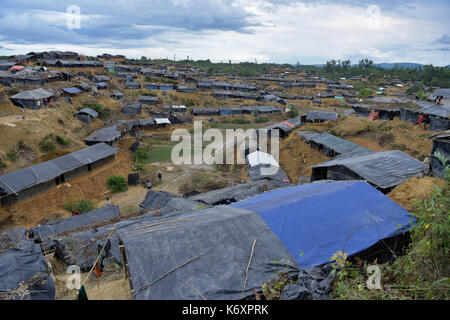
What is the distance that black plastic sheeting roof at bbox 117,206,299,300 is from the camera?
5887 mm

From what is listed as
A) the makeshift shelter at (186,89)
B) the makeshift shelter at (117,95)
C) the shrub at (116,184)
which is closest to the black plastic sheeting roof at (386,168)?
the shrub at (116,184)

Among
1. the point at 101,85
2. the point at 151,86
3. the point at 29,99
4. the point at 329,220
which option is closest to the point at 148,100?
the point at 101,85

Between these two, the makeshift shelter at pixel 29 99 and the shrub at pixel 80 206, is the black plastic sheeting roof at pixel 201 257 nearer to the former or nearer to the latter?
the shrub at pixel 80 206

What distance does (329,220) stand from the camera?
877 cm

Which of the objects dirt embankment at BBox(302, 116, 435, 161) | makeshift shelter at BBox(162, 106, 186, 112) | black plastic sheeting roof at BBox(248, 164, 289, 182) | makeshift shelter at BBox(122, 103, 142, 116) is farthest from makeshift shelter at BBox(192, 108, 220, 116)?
black plastic sheeting roof at BBox(248, 164, 289, 182)

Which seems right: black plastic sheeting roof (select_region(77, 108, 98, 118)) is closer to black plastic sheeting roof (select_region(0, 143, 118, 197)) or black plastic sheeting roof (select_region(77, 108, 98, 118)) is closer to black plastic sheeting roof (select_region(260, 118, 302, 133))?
black plastic sheeting roof (select_region(0, 143, 118, 197))

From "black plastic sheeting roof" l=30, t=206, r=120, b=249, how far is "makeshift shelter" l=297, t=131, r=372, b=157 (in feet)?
57.3

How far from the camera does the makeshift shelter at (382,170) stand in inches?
549

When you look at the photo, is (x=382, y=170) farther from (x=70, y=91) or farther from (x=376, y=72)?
(x=376, y=72)

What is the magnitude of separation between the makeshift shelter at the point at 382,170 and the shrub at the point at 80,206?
53.8 ft

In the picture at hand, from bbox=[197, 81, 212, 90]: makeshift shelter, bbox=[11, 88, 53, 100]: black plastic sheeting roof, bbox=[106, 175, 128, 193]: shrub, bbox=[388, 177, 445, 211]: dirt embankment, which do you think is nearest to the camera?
bbox=[388, 177, 445, 211]: dirt embankment
